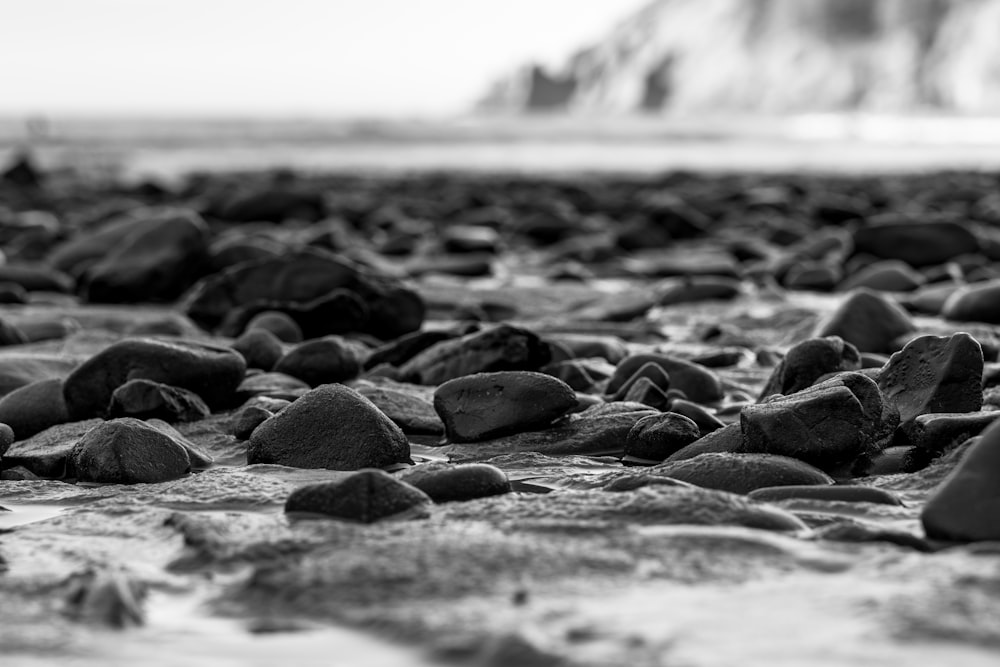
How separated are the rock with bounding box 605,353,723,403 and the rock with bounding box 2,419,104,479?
123 centimetres

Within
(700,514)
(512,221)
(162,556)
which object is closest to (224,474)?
(162,556)

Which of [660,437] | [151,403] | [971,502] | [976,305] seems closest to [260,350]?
[151,403]

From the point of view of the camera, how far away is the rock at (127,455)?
2094 mm

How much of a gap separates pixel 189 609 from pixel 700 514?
733 mm

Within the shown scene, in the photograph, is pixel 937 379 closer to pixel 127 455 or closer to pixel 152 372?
pixel 127 455

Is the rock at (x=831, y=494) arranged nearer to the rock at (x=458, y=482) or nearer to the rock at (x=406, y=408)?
the rock at (x=458, y=482)

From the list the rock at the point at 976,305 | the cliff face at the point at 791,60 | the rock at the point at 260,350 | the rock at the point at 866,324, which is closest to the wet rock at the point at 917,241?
the rock at the point at 976,305

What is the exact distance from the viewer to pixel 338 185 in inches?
518

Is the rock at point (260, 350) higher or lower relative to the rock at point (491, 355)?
lower

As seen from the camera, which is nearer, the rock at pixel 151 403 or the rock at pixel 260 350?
the rock at pixel 151 403

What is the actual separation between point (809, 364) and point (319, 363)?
4.07ft

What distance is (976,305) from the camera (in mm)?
3867

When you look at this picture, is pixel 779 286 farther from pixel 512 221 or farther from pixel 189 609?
pixel 189 609

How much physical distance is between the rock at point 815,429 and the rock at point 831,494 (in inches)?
7.9
